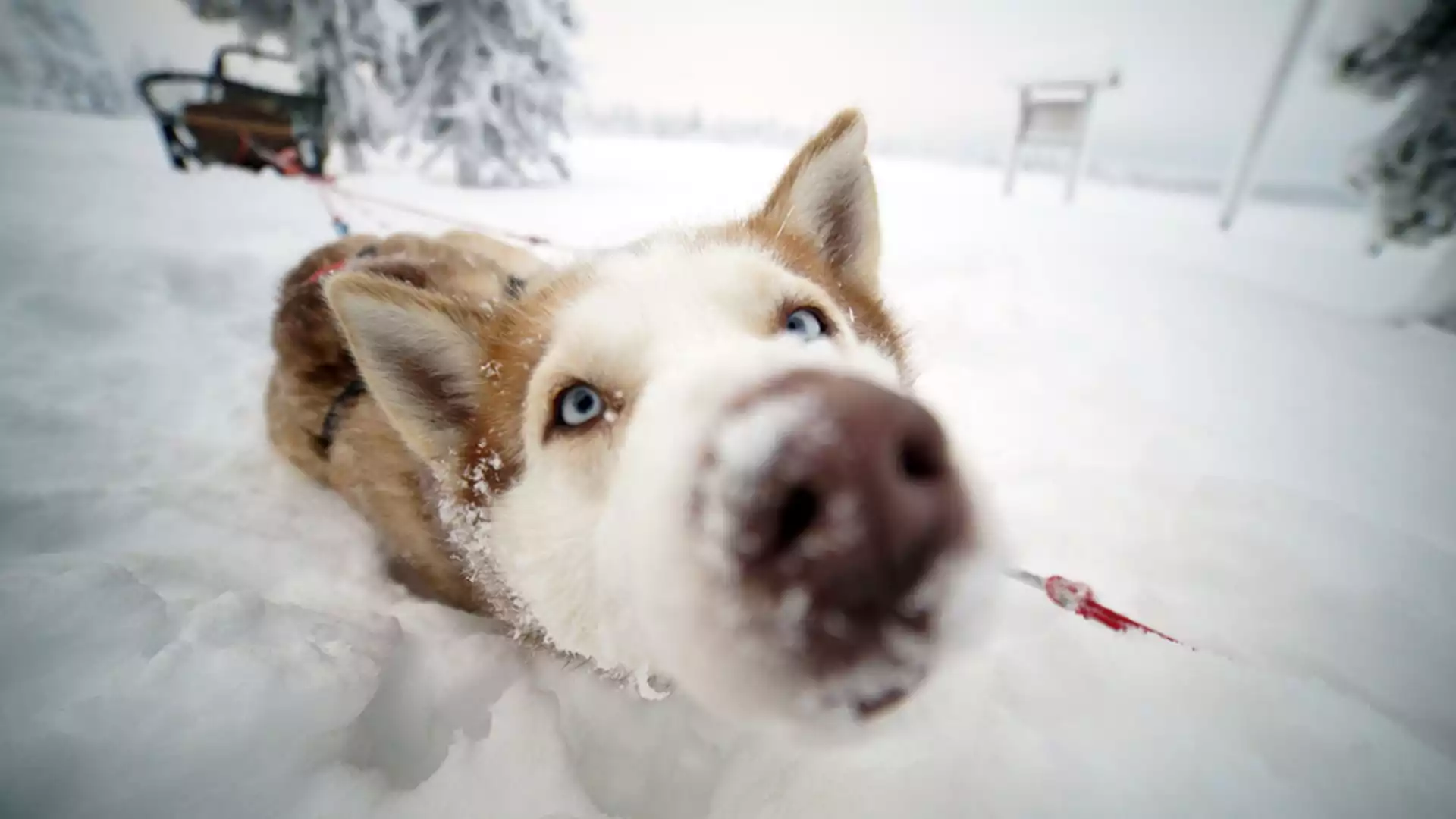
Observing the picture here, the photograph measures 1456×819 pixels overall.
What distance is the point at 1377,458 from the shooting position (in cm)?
201

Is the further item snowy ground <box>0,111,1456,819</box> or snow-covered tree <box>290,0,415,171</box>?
snow-covered tree <box>290,0,415,171</box>

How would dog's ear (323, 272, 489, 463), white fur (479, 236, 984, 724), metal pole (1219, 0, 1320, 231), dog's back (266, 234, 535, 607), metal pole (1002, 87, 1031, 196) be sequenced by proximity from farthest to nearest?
1. metal pole (1002, 87, 1031, 196)
2. metal pole (1219, 0, 1320, 231)
3. dog's back (266, 234, 535, 607)
4. dog's ear (323, 272, 489, 463)
5. white fur (479, 236, 984, 724)

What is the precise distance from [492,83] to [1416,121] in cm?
858

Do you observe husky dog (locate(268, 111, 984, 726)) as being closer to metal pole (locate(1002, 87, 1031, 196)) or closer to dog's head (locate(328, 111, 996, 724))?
dog's head (locate(328, 111, 996, 724))

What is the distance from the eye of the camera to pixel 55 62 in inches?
335

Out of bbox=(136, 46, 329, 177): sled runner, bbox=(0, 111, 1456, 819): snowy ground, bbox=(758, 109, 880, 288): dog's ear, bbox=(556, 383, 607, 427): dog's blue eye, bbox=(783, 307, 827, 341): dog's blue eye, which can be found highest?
bbox=(136, 46, 329, 177): sled runner

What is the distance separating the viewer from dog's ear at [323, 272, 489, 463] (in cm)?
122

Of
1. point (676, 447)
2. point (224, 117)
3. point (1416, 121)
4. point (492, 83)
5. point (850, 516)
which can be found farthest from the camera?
point (492, 83)

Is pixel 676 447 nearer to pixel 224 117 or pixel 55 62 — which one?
pixel 224 117

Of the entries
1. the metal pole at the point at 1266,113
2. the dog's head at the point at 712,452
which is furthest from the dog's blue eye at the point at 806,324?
the metal pole at the point at 1266,113

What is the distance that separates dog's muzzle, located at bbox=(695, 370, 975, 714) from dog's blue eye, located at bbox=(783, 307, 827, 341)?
0.59m

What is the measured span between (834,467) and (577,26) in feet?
30.1

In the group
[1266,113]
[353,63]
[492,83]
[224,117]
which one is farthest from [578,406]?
[353,63]

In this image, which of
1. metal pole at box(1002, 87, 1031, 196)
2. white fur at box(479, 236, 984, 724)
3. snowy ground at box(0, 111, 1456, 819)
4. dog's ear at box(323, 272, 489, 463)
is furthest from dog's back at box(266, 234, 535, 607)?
metal pole at box(1002, 87, 1031, 196)
